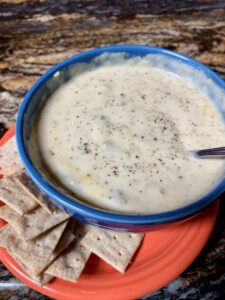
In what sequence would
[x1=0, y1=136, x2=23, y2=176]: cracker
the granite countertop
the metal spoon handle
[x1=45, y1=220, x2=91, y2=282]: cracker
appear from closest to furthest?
1. [x1=45, y1=220, x2=91, y2=282]: cracker
2. the metal spoon handle
3. [x1=0, y1=136, x2=23, y2=176]: cracker
4. the granite countertop

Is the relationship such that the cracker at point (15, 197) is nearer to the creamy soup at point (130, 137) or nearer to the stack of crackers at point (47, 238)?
the stack of crackers at point (47, 238)

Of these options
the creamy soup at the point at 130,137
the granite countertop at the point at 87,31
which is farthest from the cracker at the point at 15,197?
the granite countertop at the point at 87,31

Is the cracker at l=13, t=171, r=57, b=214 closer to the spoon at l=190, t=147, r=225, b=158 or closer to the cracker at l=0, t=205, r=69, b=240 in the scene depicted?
the cracker at l=0, t=205, r=69, b=240

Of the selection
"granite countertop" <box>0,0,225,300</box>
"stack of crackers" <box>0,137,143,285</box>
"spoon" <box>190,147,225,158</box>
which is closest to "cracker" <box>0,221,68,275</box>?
"stack of crackers" <box>0,137,143,285</box>

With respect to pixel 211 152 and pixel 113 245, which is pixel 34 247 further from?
pixel 211 152

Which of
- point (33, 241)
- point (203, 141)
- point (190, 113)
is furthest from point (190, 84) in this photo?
point (33, 241)

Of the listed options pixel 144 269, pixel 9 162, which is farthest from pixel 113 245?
pixel 9 162
